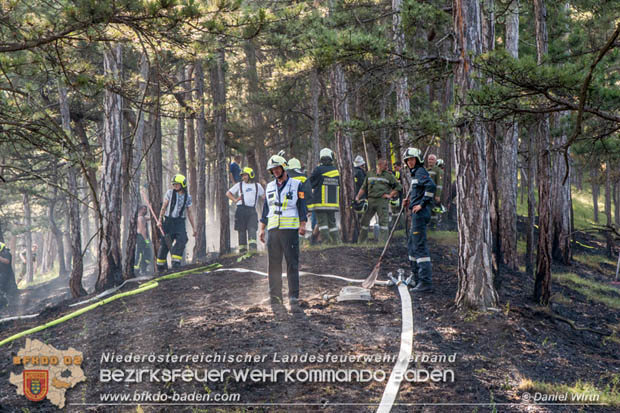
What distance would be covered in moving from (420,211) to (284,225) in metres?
2.26

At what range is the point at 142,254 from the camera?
1633 cm

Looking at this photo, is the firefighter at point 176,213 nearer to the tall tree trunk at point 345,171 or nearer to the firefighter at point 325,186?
→ the firefighter at point 325,186

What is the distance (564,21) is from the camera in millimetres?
13266

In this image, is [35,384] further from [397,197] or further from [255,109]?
[255,109]

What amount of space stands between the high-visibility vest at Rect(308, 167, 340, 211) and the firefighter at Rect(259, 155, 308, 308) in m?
4.29

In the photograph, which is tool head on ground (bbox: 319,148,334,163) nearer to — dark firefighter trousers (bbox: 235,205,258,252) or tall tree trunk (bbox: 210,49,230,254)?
dark firefighter trousers (bbox: 235,205,258,252)

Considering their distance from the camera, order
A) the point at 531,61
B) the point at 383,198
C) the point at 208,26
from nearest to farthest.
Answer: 1. the point at 531,61
2. the point at 208,26
3. the point at 383,198

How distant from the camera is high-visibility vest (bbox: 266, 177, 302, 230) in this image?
23.6ft

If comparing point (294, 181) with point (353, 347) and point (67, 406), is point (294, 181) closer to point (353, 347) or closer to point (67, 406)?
point (353, 347)

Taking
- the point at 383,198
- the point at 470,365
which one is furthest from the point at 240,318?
the point at 383,198

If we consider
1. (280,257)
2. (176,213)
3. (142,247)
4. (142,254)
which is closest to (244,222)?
(176,213)

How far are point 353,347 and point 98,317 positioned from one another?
4.22m

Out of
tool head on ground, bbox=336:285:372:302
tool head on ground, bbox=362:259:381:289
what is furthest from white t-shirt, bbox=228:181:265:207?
tool head on ground, bbox=336:285:372:302

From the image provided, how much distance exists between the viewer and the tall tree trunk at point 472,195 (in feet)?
21.7
